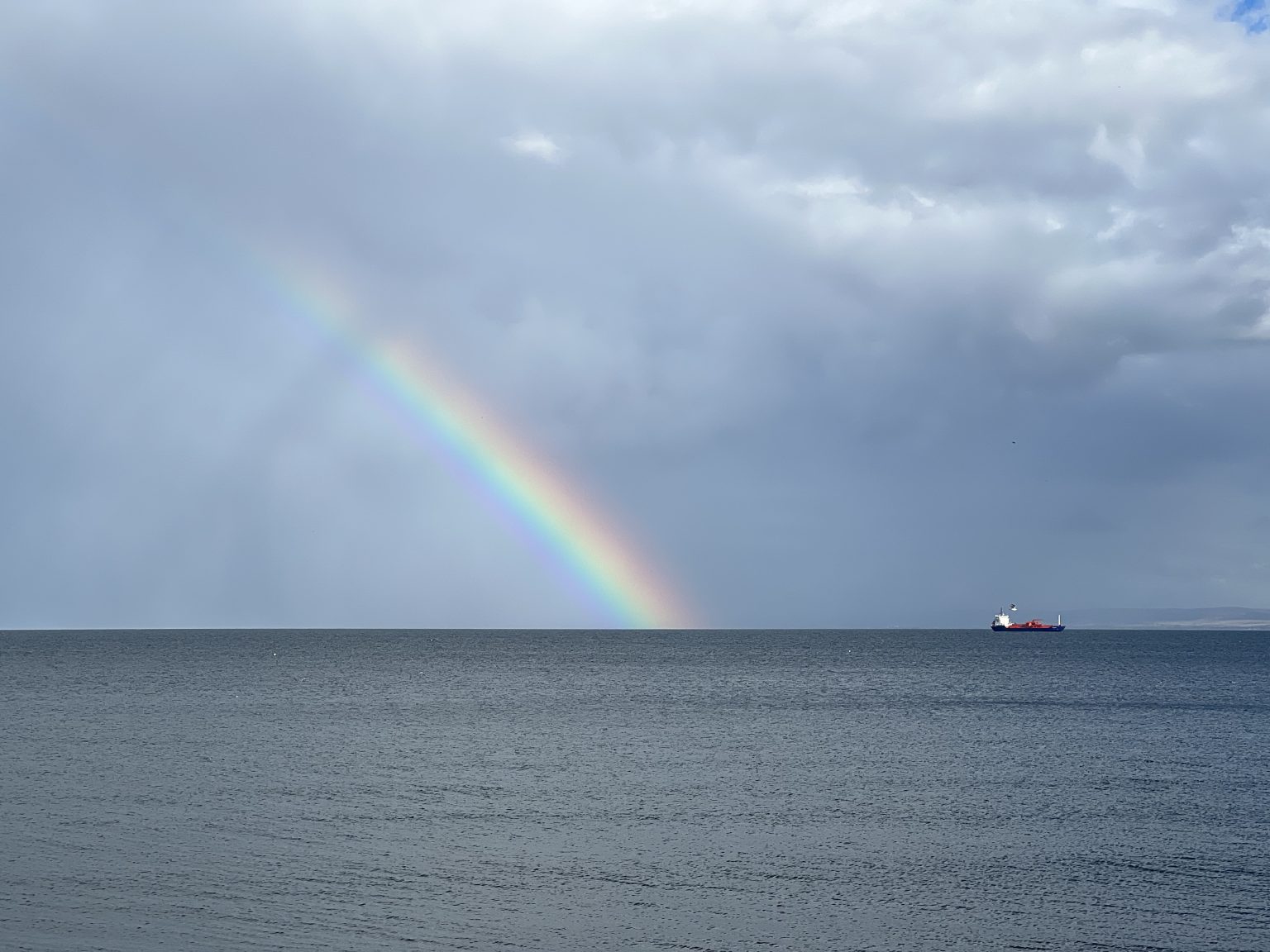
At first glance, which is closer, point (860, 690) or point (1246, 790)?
point (1246, 790)

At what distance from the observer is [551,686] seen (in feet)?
459

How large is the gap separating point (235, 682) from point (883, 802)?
110 m

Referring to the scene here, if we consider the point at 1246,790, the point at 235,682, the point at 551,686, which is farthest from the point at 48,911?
the point at 235,682

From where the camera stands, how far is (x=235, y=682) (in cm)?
14600

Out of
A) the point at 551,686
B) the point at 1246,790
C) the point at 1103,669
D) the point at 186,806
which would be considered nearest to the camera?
the point at 186,806

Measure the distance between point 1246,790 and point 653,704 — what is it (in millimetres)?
61875

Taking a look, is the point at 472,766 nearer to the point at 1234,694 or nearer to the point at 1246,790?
the point at 1246,790

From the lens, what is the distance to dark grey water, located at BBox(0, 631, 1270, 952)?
111 ft

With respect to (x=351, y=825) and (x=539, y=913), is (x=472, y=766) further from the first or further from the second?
(x=539, y=913)

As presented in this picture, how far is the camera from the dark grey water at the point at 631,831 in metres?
33.9

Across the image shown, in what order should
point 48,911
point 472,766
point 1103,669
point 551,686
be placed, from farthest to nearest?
1. point 1103,669
2. point 551,686
3. point 472,766
4. point 48,911

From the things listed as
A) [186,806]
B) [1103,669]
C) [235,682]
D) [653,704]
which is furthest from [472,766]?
[1103,669]

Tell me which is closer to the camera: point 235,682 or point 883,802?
point 883,802

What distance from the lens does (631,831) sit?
46.7 metres
